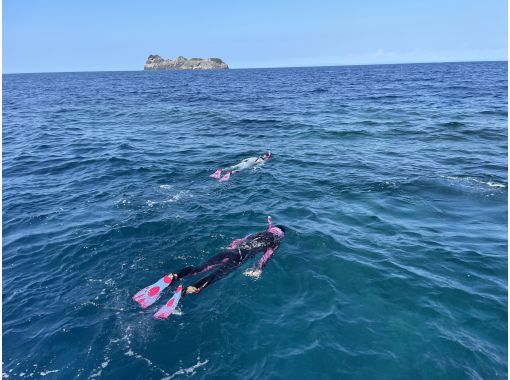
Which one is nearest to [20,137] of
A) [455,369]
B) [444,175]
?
[444,175]

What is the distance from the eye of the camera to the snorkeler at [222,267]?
10977mm

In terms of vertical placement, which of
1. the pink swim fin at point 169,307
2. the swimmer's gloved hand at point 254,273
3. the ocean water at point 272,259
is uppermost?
the pink swim fin at point 169,307

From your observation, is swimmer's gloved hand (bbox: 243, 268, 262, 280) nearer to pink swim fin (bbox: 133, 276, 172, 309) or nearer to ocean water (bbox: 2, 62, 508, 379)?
ocean water (bbox: 2, 62, 508, 379)

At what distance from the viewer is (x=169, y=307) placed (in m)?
10.6

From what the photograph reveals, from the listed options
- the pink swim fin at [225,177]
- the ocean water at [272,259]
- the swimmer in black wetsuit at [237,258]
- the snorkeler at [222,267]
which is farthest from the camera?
the pink swim fin at [225,177]

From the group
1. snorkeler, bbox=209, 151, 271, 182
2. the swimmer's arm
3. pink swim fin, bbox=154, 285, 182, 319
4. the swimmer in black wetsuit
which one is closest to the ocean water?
pink swim fin, bbox=154, 285, 182, 319

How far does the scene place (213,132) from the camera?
34.3 meters

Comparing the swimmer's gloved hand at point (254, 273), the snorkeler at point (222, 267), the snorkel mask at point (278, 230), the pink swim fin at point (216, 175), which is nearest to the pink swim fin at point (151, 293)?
the snorkeler at point (222, 267)

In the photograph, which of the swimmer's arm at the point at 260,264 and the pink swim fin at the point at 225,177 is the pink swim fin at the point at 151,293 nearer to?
the swimmer's arm at the point at 260,264

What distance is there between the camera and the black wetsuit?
11.9 meters

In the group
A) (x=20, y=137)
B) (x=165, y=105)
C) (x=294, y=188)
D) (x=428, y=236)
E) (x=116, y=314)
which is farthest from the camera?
(x=165, y=105)

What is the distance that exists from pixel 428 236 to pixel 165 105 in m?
43.6

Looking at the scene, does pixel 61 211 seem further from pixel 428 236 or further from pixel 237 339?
pixel 428 236

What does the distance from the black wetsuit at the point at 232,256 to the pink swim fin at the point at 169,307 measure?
0.60 metres
